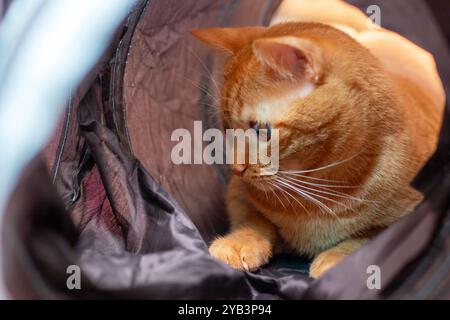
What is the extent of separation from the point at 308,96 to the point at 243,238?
401mm

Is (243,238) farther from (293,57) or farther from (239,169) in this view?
(293,57)

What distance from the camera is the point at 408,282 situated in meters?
1.10

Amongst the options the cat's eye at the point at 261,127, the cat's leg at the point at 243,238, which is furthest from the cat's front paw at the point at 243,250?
the cat's eye at the point at 261,127

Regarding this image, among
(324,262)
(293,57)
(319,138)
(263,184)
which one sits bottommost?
(324,262)

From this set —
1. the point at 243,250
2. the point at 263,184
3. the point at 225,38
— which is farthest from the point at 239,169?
the point at 225,38

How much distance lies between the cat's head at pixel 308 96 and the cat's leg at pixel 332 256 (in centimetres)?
19

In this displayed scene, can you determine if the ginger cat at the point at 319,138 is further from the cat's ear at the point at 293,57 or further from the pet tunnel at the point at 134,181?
the pet tunnel at the point at 134,181

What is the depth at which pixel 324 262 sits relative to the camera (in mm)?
1346

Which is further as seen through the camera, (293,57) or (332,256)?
(332,256)

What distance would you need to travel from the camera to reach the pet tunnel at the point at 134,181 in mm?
1099

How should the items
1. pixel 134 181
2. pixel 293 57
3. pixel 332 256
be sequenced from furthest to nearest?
pixel 134 181
pixel 332 256
pixel 293 57

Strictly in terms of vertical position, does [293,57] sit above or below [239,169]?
above
